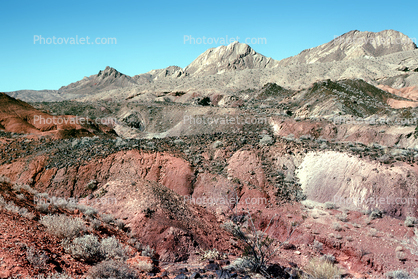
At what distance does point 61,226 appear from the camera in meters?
7.07

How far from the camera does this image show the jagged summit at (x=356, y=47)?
104 meters

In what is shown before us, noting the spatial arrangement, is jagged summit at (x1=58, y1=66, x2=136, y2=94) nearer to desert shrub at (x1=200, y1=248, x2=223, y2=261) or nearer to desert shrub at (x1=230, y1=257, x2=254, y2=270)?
desert shrub at (x1=200, y1=248, x2=223, y2=261)

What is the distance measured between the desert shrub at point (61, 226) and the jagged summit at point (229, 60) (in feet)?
341

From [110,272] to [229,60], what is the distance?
4605 inches

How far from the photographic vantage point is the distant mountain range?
2788 inches

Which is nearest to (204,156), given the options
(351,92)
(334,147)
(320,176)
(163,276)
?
(320,176)

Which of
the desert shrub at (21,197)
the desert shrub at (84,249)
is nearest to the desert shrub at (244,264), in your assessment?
the desert shrub at (84,249)

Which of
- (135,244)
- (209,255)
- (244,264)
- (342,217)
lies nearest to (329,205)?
(342,217)

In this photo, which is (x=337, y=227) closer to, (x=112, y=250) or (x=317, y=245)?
(x=317, y=245)

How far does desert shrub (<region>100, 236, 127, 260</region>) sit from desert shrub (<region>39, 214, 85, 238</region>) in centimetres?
79

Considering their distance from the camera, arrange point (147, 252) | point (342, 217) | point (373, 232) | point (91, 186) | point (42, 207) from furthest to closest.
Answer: point (91, 186) → point (342, 217) → point (373, 232) → point (147, 252) → point (42, 207)

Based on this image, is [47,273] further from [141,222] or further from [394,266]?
[394,266]

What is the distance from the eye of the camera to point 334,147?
16984 millimetres

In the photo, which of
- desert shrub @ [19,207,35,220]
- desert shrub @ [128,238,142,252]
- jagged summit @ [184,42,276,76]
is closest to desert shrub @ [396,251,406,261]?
desert shrub @ [128,238,142,252]
